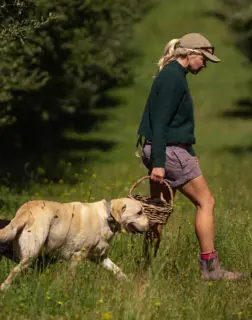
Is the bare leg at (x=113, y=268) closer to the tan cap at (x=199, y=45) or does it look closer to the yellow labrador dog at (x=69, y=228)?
the yellow labrador dog at (x=69, y=228)

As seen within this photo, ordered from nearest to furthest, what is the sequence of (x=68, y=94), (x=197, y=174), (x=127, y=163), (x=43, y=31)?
(x=197, y=174) < (x=43, y=31) < (x=68, y=94) < (x=127, y=163)

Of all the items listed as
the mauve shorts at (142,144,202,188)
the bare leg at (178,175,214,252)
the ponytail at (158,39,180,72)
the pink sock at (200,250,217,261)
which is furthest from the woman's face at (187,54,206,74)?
the pink sock at (200,250,217,261)

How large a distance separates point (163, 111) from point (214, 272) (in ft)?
4.77

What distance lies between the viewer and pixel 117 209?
720 cm

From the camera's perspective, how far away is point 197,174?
752 centimetres

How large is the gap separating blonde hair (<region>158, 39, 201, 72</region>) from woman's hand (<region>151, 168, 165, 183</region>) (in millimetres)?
974

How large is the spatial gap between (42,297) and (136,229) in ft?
4.36

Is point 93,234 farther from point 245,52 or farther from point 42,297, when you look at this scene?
point 245,52

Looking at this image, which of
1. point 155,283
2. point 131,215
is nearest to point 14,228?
point 131,215

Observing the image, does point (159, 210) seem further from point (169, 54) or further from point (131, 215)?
point (169, 54)

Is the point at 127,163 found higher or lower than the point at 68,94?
lower

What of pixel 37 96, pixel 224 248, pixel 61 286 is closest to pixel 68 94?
pixel 37 96

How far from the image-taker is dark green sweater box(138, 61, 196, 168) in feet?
24.1

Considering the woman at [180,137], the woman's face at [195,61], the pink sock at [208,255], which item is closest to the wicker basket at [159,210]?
the woman at [180,137]
